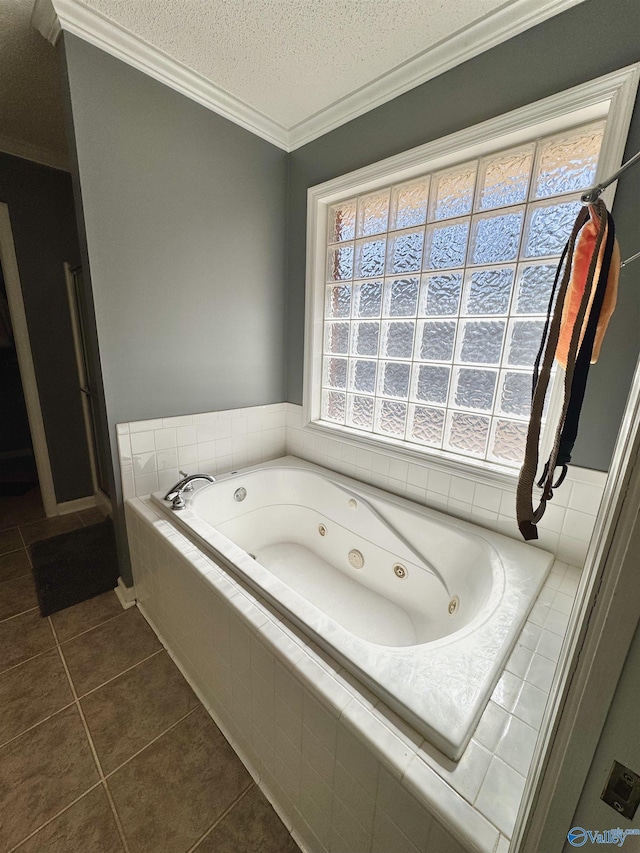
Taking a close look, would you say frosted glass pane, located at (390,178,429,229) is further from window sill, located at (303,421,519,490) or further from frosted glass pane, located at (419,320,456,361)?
window sill, located at (303,421,519,490)

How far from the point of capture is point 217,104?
171cm

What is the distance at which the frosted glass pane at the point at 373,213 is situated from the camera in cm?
184

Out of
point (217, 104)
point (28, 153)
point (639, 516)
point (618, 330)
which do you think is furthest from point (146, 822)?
point (28, 153)

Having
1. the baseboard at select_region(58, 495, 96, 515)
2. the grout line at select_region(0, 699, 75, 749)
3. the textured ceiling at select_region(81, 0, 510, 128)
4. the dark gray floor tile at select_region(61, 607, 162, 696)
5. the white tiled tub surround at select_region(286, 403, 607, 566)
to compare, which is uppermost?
the textured ceiling at select_region(81, 0, 510, 128)

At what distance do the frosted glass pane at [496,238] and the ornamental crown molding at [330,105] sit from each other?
604mm

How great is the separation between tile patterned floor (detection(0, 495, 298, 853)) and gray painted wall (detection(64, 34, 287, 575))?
3.28 feet

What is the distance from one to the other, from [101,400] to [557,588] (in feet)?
7.08

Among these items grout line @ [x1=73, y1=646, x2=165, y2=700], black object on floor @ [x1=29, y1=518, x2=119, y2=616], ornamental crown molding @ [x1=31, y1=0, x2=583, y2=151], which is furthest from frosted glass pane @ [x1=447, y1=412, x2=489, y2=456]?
black object on floor @ [x1=29, y1=518, x2=119, y2=616]

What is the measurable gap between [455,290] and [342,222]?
89 centimetres

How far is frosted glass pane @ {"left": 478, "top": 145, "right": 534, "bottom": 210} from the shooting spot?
140cm

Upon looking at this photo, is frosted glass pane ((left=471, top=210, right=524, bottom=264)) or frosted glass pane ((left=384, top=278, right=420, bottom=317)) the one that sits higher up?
frosted glass pane ((left=471, top=210, right=524, bottom=264))

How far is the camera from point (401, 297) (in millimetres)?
1838

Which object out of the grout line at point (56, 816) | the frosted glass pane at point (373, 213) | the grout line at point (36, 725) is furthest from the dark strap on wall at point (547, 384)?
the grout line at point (36, 725)

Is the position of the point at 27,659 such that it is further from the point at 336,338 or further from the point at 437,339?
the point at 437,339
